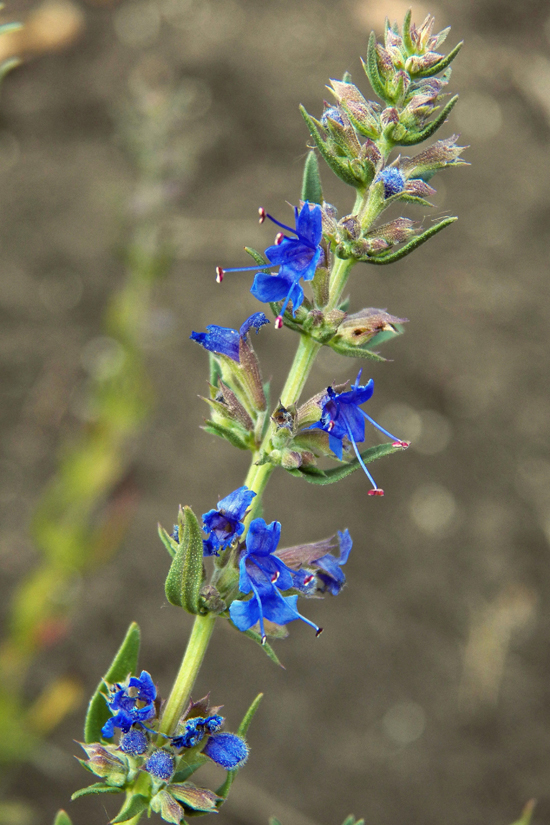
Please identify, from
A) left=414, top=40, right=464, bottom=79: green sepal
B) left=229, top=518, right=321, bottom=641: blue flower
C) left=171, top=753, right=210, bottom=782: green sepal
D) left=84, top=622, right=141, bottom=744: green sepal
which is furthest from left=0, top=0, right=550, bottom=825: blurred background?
left=414, top=40, right=464, bottom=79: green sepal

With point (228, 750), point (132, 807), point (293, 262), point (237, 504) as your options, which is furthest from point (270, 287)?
point (132, 807)

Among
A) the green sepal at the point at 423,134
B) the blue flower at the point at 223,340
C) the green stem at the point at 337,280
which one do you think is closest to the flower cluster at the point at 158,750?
the blue flower at the point at 223,340

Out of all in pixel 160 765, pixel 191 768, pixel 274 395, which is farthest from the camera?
pixel 274 395

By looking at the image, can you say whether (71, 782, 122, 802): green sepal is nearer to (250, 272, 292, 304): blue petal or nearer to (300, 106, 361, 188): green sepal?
(250, 272, 292, 304): blue petal

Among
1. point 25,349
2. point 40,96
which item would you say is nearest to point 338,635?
point 25,349

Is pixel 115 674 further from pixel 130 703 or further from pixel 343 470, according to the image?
pixel 343 470

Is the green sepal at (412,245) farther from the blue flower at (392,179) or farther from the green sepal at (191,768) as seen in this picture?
the green sepal at (191,768)
